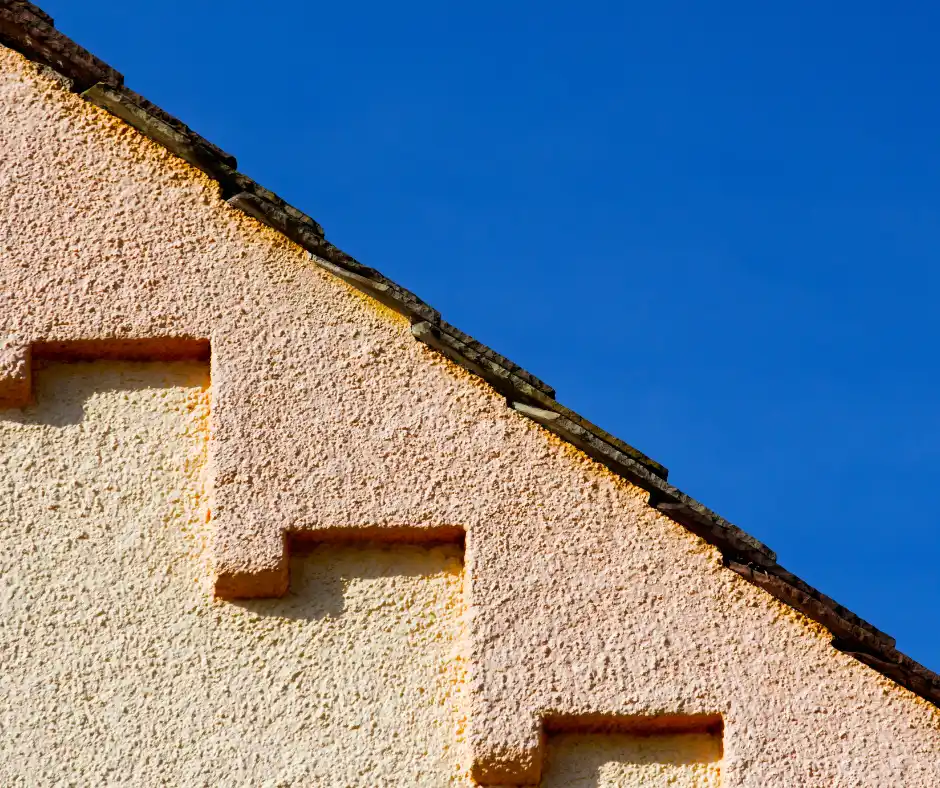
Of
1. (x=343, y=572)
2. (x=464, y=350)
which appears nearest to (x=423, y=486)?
(x=343, y=572)

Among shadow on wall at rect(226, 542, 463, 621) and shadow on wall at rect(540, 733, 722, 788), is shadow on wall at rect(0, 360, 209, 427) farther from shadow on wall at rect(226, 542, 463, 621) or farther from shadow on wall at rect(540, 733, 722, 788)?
shadow on wall at rect(540, 733, 722, 788)

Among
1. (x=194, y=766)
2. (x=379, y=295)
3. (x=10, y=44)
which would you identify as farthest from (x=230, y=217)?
(x=194, y=766)

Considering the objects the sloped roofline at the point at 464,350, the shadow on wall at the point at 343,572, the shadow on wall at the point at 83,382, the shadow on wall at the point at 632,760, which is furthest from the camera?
the shadow on wall at the point at 83,382

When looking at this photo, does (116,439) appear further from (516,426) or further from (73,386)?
(516,426)

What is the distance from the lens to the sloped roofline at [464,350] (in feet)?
19.9

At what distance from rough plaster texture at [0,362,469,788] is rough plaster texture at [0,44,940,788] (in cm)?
12

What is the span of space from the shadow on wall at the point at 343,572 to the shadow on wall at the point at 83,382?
732mm

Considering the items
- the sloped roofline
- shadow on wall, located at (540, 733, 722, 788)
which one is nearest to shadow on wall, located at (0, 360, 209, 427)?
the sloped roofline

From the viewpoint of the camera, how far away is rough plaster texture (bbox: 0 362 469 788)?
599cm

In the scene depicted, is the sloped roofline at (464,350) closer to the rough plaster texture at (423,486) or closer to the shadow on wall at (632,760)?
the rough plaster texture at (423,486)

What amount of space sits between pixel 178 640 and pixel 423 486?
926mm

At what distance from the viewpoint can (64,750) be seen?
237 inches

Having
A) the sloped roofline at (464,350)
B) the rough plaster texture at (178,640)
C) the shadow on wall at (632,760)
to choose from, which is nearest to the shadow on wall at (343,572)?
the rough plaster texture at (178,640)

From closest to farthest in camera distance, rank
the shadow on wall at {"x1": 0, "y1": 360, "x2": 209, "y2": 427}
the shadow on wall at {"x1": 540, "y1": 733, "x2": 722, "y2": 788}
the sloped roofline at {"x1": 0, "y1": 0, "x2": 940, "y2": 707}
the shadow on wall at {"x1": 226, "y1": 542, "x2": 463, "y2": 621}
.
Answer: the shadow on wall at {"x1": 540, "y1": 733, "x2": 722, "y2": 788}, the sloped roofline at {"x1": 0, "y1": 0, "x2": 940, "y2": 707}, the shadow on wall at {"x1": 226, "y1": 542, "x2": 463, "y2": 621}, the shadow on wall at {"x1": 0, "y1": 360, "x2": 209, "y2": 427}
